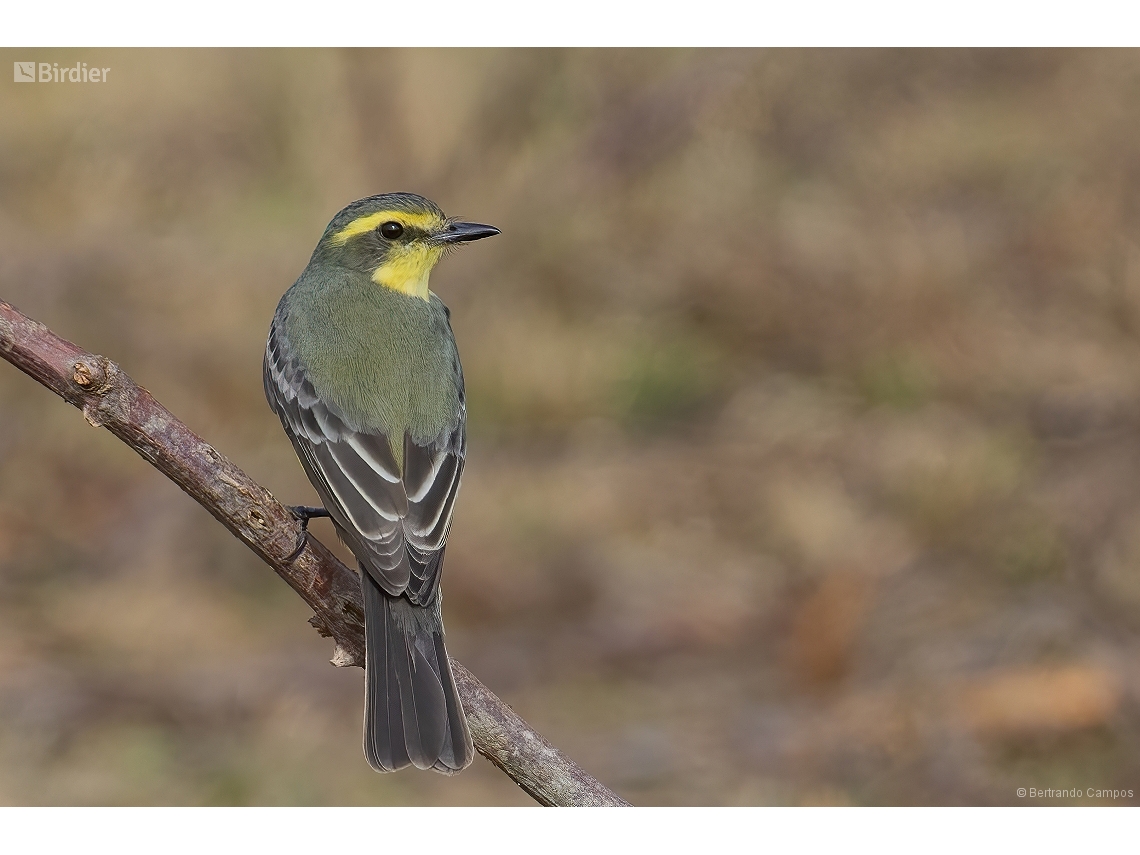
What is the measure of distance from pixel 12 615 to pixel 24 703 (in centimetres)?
61

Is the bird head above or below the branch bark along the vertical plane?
above

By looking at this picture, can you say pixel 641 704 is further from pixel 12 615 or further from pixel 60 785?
pixel 12 615

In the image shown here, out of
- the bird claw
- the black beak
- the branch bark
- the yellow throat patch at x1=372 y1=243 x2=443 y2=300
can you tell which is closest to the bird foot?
the bird claw

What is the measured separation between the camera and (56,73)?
6.37 metres

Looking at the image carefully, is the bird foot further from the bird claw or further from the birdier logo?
the birdier logo

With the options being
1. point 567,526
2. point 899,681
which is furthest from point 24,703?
point 899,681

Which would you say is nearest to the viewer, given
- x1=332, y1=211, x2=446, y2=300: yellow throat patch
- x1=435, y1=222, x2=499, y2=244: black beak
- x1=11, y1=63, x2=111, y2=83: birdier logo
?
x1=435, y1=222, x2=499, y2=244: black beak

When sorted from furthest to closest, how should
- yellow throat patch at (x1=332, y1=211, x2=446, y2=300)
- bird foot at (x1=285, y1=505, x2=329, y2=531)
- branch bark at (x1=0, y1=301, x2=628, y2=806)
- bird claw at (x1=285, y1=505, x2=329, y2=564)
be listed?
yellow throat patch at (x1=332, y1=211, x2=446, y2=300), bird foot at (x1=285, y1=505, x2=329, y2=531), bird claw at (x1=285, y1=505, x2=329, y2=564), branch bark at (x1=0, y1=301, x2=628, y2=806)

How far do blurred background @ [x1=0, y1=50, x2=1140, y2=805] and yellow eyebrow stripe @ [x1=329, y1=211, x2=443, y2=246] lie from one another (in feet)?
8.76

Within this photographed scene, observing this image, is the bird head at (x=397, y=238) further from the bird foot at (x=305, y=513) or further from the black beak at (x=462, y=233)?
the bird foot at (x=305, y=513)

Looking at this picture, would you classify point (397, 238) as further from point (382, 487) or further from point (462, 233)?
point (382, 487)

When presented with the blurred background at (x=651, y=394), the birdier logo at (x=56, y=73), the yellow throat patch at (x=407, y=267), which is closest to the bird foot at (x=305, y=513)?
the yellow throat patch at (x=407, y=267)

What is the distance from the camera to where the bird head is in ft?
14.1

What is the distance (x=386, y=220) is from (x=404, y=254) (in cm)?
13
